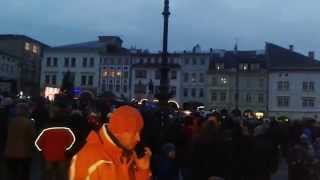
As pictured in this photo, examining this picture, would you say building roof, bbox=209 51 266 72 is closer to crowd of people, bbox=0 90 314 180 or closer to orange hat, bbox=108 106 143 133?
crowd of people, bbox=0 90 314 180

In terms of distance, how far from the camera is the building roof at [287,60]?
314 ft

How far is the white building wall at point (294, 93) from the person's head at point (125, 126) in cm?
9139

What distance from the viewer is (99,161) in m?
4.16

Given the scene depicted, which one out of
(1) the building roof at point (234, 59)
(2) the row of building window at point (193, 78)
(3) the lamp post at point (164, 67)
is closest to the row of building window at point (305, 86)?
(1) the building roof at point (234, 59)

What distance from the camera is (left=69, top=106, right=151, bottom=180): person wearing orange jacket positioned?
417 cm

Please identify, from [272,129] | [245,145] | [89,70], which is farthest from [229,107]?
[245,145]

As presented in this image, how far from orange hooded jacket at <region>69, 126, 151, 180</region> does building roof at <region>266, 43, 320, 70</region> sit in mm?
92625

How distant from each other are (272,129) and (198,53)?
3241 inches

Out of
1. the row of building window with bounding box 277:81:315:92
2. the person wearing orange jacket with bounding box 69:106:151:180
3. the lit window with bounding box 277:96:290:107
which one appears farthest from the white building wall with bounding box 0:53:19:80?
the person wearing orange jacket with bounding box 69:106:151:180

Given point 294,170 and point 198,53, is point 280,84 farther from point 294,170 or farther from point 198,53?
point 294,170

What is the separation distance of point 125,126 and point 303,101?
9244 centimetres

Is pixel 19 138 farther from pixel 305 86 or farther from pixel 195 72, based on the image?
pixel 195 72

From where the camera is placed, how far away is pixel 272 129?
55.8 ft


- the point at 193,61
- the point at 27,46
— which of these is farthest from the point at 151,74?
the point at 27,46
